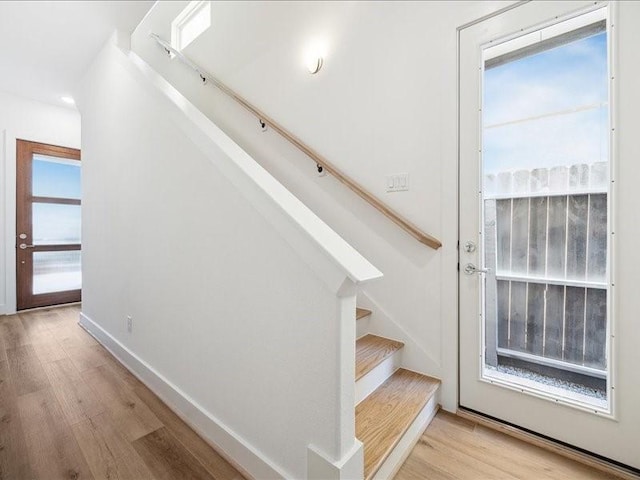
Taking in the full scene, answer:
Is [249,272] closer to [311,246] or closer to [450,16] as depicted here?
[311,246]

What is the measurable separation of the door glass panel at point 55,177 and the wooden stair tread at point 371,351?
481 cm

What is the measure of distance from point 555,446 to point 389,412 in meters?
0.80

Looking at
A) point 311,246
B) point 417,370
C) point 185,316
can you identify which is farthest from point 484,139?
point 185,316

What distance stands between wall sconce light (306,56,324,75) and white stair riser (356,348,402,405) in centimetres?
209

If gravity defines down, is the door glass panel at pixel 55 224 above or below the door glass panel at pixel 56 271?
above

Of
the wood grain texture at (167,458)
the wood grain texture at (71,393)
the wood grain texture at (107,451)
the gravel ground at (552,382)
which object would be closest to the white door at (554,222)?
the gravel ground at (552,382)

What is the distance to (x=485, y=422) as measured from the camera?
1573 millimetres

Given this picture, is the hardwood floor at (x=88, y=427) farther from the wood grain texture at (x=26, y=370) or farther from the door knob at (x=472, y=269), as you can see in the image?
the door knob at (x=472, y=269)

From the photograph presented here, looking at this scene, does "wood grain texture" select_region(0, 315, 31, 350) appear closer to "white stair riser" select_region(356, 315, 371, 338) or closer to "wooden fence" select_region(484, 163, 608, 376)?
"white stair riser" select_region(356, 315, 371, 338)

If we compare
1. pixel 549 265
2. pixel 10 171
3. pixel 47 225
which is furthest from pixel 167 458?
pixel 10 171

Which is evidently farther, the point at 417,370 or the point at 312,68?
the point at 312,68

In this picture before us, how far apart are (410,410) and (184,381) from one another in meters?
1.24

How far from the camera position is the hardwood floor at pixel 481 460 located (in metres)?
1.27

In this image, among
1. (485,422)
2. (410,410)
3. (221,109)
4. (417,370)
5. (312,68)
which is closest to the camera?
(410,410)
